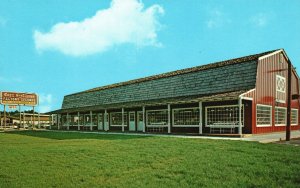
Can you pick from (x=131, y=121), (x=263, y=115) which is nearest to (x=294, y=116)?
(x=263, y=115)

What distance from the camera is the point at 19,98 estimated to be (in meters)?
44.8

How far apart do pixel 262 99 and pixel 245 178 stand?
615 inches

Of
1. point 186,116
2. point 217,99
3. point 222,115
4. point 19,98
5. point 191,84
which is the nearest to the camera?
point 217,99

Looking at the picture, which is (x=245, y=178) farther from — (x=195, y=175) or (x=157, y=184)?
(x=157, y=184)

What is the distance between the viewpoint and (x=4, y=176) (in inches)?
308

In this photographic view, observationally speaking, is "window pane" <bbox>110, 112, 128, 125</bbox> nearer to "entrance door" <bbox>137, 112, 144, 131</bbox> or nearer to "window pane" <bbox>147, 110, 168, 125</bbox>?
"entrance door" <bbox>137, 112, 144, 131</bbox>

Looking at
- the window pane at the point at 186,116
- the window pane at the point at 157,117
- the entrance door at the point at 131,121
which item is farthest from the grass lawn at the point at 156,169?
the entrance door at the point at 131,121

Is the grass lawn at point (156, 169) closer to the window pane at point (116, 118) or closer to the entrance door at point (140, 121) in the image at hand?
the entrance door at point (140, 121)

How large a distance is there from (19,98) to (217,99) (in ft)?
113

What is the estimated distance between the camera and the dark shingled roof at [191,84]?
69.1ft

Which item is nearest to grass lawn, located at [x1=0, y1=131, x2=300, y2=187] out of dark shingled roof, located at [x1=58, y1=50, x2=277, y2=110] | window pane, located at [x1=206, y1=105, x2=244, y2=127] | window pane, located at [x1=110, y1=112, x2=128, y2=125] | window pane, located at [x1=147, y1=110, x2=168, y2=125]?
window pane, located at [x1=206, y1=105, x2=244, y2=127]

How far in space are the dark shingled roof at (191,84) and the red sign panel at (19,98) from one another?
15.4 m

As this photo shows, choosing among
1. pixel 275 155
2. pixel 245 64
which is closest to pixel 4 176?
pixel 275 155

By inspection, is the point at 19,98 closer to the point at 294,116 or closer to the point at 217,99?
the point at 217,99
